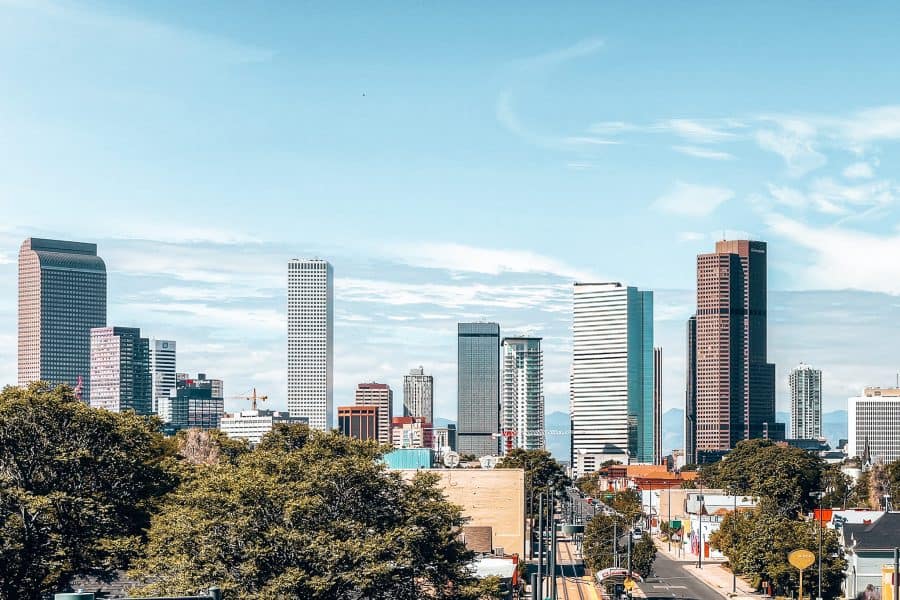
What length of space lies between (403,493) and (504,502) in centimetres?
5675

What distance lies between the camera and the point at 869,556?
10675 cm

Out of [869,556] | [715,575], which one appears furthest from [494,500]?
[869,556]

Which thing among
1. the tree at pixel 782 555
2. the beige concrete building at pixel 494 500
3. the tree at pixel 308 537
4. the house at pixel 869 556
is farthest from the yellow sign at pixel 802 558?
the beige concrete building at pixel 494 500

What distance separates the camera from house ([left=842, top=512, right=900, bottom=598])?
106m

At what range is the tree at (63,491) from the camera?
230 ft

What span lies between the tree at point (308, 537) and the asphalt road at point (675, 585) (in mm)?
40875

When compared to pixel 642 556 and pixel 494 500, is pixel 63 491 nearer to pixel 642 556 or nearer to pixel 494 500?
pixel 642 556

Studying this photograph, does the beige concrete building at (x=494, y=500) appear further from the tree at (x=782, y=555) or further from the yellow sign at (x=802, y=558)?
the yellow sign at (x=802, y=558)

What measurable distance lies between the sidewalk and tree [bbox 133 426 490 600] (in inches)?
1826

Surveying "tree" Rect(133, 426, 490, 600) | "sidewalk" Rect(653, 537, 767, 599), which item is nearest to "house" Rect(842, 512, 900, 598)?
"sidewalk" Rect(653, 537, 767, 599)

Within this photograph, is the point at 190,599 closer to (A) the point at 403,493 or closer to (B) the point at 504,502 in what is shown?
(A) the point at 403,493

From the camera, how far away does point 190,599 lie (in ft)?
85.0

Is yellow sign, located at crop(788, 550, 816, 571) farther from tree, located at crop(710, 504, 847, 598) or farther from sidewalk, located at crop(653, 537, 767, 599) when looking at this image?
sidewalk, located at crop(653, 537, 767, 599)

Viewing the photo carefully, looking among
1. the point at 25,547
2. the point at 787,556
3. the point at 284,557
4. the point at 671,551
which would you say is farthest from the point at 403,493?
the point at 671,551
